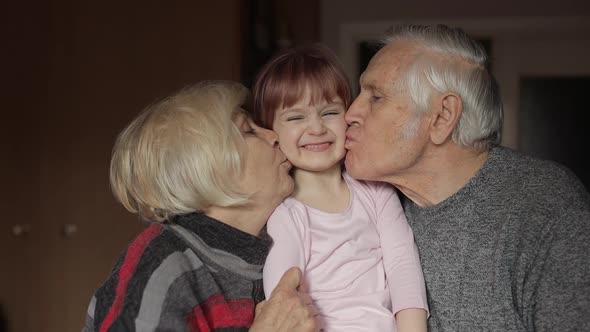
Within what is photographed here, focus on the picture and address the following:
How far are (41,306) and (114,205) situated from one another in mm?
629

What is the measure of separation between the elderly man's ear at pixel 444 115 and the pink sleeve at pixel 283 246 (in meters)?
0.38

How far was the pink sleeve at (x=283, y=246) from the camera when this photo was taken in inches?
52.6

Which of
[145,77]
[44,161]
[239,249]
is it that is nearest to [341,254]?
[239,249]

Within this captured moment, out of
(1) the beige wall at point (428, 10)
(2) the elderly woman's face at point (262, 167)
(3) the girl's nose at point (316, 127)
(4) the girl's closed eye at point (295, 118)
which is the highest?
(1) the beige wall at point (428, 10)

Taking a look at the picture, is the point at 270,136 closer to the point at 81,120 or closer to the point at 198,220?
the point at 198,220

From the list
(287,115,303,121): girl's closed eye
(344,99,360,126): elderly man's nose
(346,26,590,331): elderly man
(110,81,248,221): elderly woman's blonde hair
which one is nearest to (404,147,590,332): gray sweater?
(346,26,590,331): elderly man

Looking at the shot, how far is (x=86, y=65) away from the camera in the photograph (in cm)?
318

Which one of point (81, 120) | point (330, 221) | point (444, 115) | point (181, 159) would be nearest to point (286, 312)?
point (330, 221)

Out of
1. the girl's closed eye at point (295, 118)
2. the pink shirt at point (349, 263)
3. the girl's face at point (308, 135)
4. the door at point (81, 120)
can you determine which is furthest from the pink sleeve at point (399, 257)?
the door at point (81, 120)

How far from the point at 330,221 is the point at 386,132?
0.25 metres

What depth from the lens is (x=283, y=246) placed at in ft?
4.46

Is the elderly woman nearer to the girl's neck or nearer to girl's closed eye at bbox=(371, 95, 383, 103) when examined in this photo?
the girl's neck

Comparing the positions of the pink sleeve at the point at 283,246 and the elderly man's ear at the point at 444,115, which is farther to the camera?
the elderly man's ear at the point at 444,115

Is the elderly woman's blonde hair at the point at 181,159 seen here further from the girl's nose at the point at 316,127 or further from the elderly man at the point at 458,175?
the elderly man at the point at 458,175
